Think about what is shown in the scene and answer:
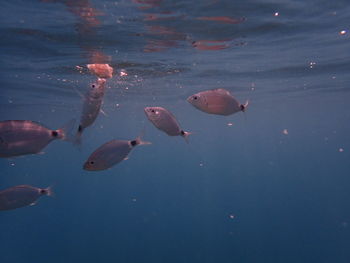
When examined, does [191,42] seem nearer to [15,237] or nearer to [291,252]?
[291,252]

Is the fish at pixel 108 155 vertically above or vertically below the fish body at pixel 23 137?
below

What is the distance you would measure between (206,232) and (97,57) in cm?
2583

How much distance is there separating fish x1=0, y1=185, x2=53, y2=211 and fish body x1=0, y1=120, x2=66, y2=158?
2385mm

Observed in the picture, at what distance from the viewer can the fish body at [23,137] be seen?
485cm

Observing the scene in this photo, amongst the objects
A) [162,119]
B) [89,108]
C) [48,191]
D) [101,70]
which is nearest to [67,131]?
[89,108]

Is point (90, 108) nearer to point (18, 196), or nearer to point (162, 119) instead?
point (162, 119)

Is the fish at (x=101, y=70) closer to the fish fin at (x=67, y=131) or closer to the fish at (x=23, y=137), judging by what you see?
the fish fin at (x=67, y=131)

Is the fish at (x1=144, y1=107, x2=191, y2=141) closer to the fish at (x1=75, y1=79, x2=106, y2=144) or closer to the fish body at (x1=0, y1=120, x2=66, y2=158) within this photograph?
the fish at (x1=75, y1=79, x2=106, y2=144)

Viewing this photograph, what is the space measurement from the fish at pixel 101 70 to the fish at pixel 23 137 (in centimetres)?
1584

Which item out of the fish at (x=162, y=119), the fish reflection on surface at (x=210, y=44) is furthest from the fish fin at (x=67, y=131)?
the fish reflection on surface at (x=210, y=44)

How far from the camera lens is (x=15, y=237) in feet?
157

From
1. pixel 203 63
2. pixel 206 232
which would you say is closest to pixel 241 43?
pixel 203 63

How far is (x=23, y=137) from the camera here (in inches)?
196

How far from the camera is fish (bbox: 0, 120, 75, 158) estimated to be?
485cm
